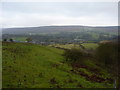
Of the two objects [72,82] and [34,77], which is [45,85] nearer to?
[34,77]

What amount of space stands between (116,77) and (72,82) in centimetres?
455

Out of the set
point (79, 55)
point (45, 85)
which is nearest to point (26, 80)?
point (45, 85)

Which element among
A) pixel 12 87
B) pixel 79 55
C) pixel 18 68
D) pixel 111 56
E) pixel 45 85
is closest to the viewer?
pixel 12 87

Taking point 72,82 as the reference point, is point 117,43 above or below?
above

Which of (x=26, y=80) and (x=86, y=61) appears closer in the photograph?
(x=26, y=80)

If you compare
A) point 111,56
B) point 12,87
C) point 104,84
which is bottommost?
point 104,84

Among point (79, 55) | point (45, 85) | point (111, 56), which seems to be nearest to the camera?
point (45, 85)

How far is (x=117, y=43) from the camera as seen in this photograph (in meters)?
11.3

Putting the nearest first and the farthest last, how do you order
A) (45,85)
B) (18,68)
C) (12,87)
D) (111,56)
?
(12,87) < (45,85) < (111,56) < (18,68)

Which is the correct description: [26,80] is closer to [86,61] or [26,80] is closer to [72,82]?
[72,82]

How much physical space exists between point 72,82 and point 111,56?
4291mm

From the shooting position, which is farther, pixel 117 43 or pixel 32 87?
pixel 117 43

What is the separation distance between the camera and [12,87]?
33.7 feet

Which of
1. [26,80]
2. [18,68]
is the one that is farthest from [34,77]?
[18,68]
